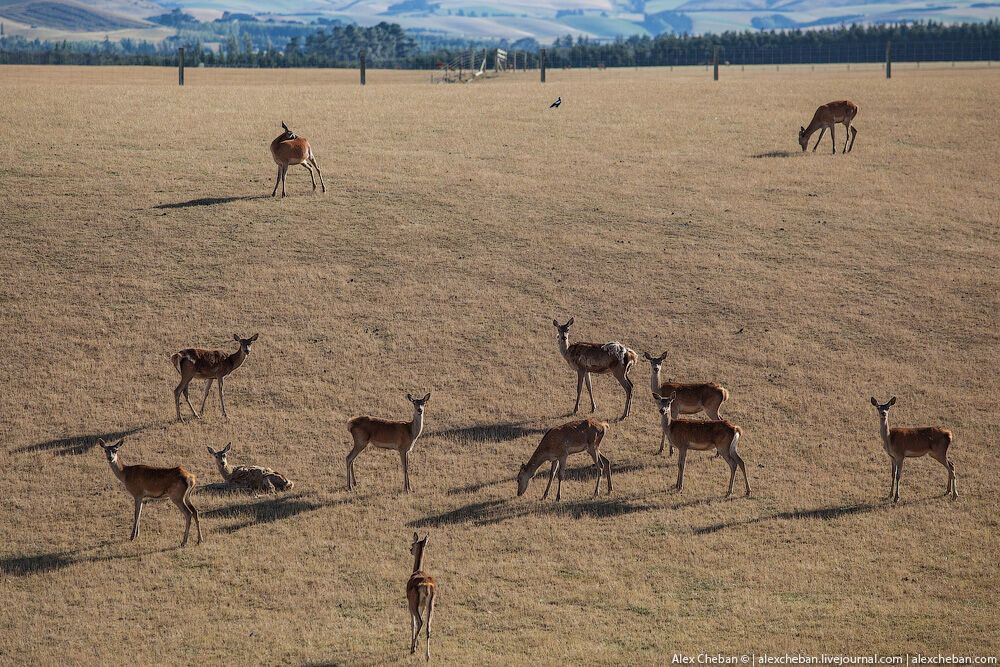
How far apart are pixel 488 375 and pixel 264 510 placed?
26.4ft

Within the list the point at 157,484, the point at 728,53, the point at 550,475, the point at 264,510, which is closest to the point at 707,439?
the point at 550,475

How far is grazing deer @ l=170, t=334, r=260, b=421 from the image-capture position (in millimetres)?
24938

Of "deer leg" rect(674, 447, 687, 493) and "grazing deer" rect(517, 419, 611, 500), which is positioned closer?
"grazing deer" rect(517, 419, 611, 500)

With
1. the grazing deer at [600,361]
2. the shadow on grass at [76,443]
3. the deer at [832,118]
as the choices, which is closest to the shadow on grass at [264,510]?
the shadow on grass at [76,443]

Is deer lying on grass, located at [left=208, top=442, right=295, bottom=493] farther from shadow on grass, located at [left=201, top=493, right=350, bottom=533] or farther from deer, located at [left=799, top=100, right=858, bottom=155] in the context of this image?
deer, located at [left=799, top=100, right=858, bottom=155]

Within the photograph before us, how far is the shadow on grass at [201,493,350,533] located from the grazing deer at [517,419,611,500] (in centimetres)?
347

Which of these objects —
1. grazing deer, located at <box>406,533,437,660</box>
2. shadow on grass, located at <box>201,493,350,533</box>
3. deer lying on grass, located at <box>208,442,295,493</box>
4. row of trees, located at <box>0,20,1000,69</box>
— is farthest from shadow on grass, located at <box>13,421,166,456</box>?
row of trees, located at <box>0,20,1000,69</box>

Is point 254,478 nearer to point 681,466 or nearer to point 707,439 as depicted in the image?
point 681,466

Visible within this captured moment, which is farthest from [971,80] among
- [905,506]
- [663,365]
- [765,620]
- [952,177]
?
[765,620]

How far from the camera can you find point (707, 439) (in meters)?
22.1

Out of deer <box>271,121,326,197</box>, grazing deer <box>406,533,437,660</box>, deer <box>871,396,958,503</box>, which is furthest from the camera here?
deer <box>271,121,326,197</box>

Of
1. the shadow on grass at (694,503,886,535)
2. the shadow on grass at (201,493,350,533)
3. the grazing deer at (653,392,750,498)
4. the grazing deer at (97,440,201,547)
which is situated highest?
the grazing deer at (653,392,750,498)

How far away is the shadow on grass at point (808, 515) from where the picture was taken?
2062 cm

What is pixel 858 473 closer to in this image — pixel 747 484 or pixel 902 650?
pixel 747 484
